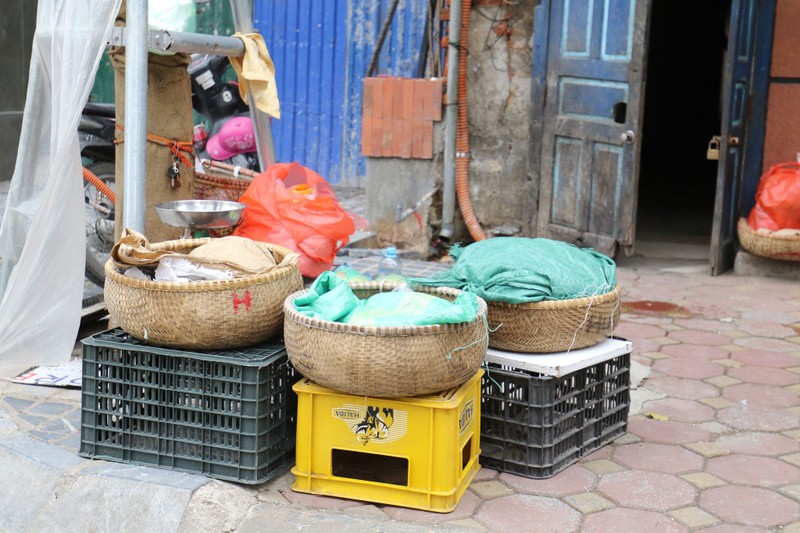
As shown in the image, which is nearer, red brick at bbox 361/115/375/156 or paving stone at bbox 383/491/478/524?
paving stone at bbox 383/491/478/524

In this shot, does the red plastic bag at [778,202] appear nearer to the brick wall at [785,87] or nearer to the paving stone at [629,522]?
the brick wall at [785,87]

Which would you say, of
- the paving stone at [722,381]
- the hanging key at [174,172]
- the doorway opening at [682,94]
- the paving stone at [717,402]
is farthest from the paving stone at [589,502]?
the doorway opening at [682,94]

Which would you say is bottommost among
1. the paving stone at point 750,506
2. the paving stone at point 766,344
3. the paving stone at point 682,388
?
the paving stone at point 750,506

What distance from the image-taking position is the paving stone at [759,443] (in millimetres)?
4527

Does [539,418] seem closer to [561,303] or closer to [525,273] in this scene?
[561,303]

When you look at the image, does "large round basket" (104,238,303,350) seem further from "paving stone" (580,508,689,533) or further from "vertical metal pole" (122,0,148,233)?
"paving stone" (580,508,689,533)

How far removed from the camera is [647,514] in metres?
3.88

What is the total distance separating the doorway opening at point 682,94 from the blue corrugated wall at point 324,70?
4271 millimetres

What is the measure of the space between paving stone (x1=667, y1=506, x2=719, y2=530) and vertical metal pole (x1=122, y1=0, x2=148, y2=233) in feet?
8.58

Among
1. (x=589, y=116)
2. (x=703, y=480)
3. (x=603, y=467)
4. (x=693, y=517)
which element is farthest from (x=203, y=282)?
(x=589, y=116)

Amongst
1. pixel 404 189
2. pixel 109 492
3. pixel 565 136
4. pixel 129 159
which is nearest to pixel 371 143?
pixel 404 189

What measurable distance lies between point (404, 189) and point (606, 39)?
1.97m

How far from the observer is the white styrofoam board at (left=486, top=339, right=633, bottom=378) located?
4.09 meters

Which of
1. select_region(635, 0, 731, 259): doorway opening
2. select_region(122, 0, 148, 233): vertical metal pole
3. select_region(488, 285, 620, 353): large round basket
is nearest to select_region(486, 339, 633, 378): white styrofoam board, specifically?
select_region(488, 285, 620, 353): large round basket
